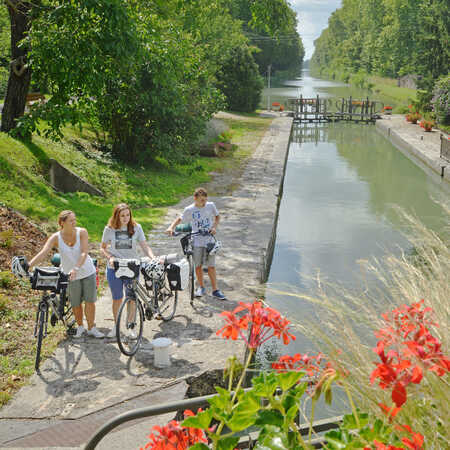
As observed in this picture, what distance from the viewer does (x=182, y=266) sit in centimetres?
686

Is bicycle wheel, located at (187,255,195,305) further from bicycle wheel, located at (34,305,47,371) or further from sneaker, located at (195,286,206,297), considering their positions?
bicycle wheel, located at (34,305,47,371)

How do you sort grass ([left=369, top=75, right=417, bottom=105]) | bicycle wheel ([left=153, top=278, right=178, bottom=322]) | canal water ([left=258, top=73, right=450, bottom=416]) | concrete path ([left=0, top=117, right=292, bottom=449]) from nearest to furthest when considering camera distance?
concrete path ([left=0, top=117, right=292, bottom=449]) → bicycle wheel ([left=153, top=278, right=178, bottom=322]) → canal water ([left=258, top=73, right=450, bottom=416]) → grass ([left=369, top=75, right=417, bottom=105])

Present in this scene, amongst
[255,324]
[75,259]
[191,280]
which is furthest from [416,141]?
[255,324]

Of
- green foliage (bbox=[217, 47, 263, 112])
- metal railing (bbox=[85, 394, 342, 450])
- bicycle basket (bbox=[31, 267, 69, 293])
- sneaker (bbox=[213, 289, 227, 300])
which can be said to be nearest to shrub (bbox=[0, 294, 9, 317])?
bicycle basket (bbox=[31, 267, 69, 293])

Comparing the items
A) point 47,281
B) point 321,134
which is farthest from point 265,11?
point 321,134

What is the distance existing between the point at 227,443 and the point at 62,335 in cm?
529

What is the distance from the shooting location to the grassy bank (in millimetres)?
6633

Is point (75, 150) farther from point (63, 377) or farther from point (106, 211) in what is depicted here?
point (63, 377)

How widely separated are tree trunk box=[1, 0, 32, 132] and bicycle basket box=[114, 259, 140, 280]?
8.31 metres

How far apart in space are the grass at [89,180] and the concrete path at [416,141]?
26.2 ft

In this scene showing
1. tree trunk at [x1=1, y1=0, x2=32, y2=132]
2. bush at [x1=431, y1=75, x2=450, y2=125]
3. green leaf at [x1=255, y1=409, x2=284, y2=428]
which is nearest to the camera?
green leaf at [x1=255, y1=409, x2=284, y2=428]

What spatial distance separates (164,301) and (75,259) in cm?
135

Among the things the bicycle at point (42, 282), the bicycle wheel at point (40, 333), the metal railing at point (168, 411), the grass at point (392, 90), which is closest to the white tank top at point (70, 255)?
the bicycle at point (42, 282)

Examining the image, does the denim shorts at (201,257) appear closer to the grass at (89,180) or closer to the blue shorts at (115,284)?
the blue shorts at (115,284)
